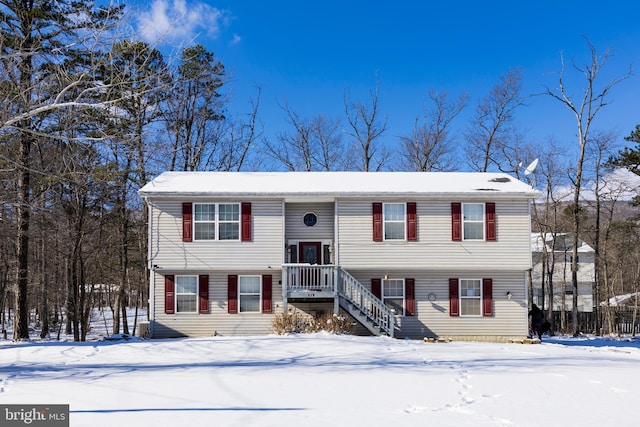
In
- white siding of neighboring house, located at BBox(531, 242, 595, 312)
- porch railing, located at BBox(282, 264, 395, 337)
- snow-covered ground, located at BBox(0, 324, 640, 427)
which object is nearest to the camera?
snow-covered ground, located at BBox(0, 324, 640, 427)

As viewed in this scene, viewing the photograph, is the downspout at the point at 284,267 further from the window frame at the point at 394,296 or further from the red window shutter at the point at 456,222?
the red window shutter at the point at 456,222

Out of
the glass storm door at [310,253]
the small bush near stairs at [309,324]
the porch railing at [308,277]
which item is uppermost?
the glass storm door at [310,253]

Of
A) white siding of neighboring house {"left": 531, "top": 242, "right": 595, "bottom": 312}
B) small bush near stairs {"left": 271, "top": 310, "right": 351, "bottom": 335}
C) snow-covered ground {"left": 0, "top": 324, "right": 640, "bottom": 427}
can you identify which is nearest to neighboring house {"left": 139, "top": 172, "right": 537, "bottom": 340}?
small bush near stairs {"left": 271, "top": 310, "right": 351, "bottom": 335}

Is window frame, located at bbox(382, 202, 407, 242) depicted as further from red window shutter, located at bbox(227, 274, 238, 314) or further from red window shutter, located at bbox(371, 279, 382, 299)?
red window shutter, located at bbox(227, 274, 238, 314)

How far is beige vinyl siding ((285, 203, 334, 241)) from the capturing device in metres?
20.5

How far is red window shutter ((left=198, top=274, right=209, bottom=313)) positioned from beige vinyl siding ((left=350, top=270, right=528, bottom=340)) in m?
5.19

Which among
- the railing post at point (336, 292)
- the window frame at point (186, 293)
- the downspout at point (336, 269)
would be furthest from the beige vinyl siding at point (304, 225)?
the window frame at point (186, 293)

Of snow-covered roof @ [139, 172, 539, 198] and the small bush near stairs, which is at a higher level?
snow-covered roof @ [139, 172, 539, 198]

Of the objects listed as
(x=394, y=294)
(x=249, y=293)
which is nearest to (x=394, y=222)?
(x=394, y=294)

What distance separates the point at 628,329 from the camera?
29.8m

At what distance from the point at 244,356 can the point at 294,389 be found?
4.57 meters

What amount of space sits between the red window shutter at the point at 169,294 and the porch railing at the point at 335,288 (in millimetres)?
3956

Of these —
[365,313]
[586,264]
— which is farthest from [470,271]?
[586,264]

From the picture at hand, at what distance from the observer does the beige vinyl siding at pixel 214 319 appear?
19.7 meters
